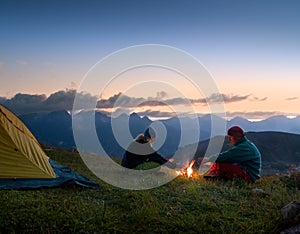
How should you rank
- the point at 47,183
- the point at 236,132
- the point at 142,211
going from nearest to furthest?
the point at 142,211
the point at 47,183
the point at 236,132

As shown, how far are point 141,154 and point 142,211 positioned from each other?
789 centimetres

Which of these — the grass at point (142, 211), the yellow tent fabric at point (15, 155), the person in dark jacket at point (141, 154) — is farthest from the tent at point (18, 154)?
the person in dark jacket at point (141, 154)

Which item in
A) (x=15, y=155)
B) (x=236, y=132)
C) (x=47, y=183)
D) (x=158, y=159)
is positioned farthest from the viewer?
(x=158, y=159)

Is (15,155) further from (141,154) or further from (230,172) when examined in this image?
(230,172)

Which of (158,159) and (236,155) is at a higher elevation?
(236,155)

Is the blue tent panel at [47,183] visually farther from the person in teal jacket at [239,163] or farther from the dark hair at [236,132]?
the dark hair at [236,132]

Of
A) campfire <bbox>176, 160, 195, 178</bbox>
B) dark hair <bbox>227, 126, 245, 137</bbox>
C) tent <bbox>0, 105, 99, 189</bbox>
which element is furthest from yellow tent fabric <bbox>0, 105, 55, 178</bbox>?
dark hair <bbox>227, 126, 245, 137</bbox>

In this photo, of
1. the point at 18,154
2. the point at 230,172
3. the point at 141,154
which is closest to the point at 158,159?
the point at 141,154

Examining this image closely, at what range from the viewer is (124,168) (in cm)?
1669

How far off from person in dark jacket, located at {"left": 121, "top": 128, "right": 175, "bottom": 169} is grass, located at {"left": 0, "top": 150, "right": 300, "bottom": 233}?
4.26 metres

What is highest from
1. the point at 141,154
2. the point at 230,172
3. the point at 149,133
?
the point at 149,133

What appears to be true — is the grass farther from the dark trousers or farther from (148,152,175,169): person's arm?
(148,152,175,169): person's arm

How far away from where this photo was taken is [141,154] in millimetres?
16141

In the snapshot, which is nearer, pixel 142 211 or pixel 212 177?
pixel 142 211
